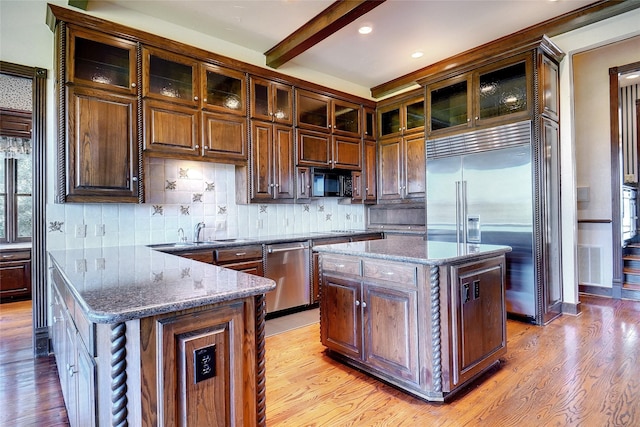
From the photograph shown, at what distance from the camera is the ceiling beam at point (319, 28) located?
2.92 meters

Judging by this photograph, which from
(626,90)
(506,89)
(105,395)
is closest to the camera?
(105,395)

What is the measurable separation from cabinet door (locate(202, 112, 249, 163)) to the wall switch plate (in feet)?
8.71

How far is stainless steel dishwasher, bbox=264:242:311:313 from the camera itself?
12.2 ft

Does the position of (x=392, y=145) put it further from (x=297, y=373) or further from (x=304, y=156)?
(x=297, y=373)

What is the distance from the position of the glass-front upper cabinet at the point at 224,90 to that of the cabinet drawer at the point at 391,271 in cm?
229

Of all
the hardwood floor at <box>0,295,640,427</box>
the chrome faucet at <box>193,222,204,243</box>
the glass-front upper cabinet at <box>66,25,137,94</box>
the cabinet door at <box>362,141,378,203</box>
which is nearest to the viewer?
the hardwood floor at <box>0,295,640,427</box>

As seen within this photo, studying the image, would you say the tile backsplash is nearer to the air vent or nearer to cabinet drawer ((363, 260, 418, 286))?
the air vent

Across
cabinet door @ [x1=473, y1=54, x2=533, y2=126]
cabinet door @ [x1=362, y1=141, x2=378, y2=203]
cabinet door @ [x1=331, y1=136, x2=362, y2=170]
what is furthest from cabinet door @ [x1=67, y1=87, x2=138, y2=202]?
cabinet door @ [x1=473, y1=54, x2=533, y2=126]

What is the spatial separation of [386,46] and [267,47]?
4.44 feet

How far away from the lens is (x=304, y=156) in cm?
430

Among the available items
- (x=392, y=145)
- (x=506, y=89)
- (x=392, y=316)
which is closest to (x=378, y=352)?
(x=392, y=316)

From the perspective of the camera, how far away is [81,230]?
3.05 meters

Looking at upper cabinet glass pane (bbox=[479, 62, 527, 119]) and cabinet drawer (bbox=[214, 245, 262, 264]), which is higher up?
upper cabinet glass pane (bbox=[479, 62, 527, 119])

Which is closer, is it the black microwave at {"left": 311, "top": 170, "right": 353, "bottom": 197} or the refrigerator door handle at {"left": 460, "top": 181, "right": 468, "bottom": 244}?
the refrigerator door handle at {"left": 460, "top": 181, "right": 468, "bottom": 244}
